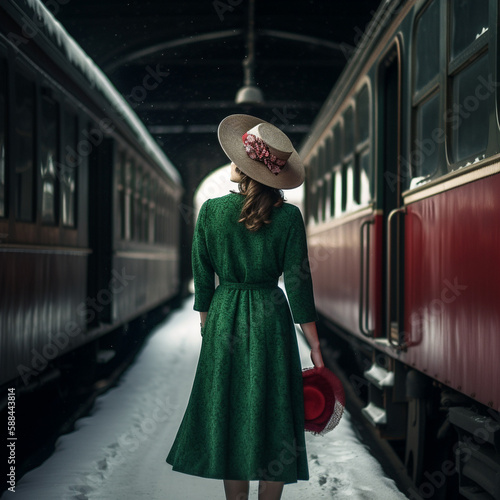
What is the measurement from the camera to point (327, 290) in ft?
26.2

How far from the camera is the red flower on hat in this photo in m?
2.79

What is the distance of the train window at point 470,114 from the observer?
2.88m

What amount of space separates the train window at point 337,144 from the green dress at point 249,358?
14.7ft

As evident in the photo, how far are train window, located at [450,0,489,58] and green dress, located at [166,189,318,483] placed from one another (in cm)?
102

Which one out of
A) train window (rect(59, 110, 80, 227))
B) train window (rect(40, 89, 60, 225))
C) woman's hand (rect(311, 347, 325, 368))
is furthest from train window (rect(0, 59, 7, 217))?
woman's hand (rect(311, 347, 325, 368))

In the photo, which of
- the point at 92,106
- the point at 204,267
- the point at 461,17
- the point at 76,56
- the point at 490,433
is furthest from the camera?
the point at 92,106

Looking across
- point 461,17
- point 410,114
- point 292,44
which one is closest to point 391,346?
point 410,114

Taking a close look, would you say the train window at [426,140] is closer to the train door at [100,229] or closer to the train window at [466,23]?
the train window at [466,23]

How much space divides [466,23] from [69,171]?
3.70m

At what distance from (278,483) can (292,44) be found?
9.68 meters

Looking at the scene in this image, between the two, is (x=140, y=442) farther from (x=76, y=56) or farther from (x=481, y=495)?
(x=76, y=56)

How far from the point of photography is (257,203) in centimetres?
278

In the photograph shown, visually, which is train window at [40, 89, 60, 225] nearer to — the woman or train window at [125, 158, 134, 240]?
the woman

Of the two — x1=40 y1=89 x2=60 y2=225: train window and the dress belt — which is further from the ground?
x1=40 y1=89 x2=60 y2=225: train window
